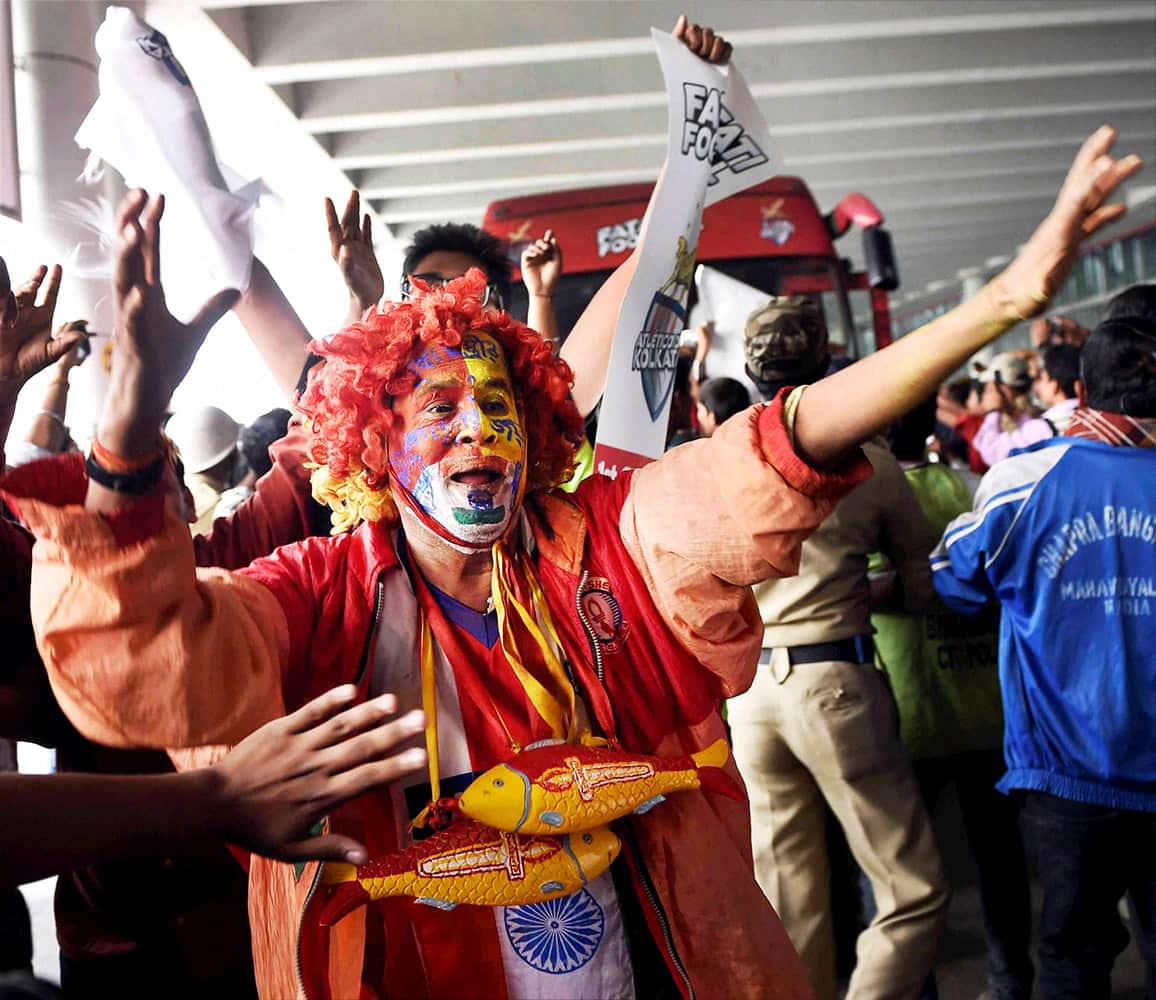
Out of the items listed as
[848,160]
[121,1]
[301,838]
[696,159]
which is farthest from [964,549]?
[848,160]

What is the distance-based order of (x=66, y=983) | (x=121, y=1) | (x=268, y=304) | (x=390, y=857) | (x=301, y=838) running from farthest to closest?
Answer: (x=121, y=1) < (x=268, y=304) < (x=66, y=983) < (x=390, y=857) < (x=301, y=838)

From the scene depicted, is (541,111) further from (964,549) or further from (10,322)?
(10,322)

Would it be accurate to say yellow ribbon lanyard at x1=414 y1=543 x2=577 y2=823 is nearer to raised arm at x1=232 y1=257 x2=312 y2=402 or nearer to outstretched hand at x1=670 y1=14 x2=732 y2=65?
raised arm at x1=232 y1=257 x2=312 y2=402

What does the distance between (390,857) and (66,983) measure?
3.44ft

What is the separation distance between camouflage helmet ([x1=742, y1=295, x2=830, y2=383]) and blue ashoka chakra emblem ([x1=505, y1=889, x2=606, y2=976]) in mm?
1832

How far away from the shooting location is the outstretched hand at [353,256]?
2906 mm

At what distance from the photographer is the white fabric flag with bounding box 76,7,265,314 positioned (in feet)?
8.41

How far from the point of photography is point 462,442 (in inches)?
84.1

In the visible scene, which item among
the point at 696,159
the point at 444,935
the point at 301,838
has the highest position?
the point at 696,159

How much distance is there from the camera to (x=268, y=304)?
2.86 meters

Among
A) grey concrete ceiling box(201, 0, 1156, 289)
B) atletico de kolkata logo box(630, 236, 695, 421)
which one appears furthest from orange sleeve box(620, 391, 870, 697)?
grey concrete ceiling box(201, 0, 1156, 289)

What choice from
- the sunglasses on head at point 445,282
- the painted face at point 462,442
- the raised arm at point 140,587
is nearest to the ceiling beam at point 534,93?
the sunglasses on head at point 445,282

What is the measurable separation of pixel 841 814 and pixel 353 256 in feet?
6.76

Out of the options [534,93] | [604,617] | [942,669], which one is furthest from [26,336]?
[534,93]
